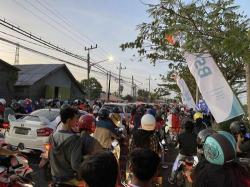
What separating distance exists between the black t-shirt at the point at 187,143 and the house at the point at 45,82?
3278 cm

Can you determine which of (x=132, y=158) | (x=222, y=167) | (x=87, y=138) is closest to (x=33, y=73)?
(x=87, y=138)

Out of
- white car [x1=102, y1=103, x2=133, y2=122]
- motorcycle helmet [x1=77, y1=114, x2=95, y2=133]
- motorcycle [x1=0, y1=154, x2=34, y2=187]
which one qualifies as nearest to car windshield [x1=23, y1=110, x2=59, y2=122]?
motorcycle [x1=0, y1=154, x2=34, y2=187]

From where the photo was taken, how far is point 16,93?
41.7m

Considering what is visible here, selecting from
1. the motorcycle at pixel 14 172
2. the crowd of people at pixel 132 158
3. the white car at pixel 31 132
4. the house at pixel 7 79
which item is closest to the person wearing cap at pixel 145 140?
the crowd of people at pixel 132 158

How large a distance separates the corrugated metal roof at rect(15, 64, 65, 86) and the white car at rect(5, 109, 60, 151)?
27759mm

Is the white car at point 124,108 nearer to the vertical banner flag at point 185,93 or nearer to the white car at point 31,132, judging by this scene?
the vertical banner flag at point 185,93

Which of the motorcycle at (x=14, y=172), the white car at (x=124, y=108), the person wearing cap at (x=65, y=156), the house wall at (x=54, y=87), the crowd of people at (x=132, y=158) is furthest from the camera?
the house wall at (x=54, y=87)

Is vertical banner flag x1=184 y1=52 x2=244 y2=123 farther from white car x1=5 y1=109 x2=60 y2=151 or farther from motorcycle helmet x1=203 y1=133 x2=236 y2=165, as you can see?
white car x1=5 y1=109 x2=60 y2=151

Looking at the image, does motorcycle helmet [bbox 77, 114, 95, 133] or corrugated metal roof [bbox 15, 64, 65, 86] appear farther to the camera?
corrugated metal roof [bbox 15, 64, 65, 86]

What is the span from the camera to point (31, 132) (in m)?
13.4

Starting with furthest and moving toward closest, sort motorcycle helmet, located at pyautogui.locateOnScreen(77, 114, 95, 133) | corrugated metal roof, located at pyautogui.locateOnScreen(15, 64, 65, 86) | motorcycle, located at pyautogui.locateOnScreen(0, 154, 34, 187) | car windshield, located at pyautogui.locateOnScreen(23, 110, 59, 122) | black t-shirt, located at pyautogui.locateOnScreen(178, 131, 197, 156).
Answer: corrugated metal roof, located at pyautogui.locateOnScreen(15, 64, 65, 86), car windshield, located at pyautogui.locateOnScreen(23, 110, 59, 122), black t-shirt, located at pyautogui.locateOnScreen(178, 131, 197, 156), motorcycle, located at pyautogui.locateOnScreen(0, 154, 34, 187), motorcycle helmet, located at pyautogui.locateOnScreen(77, 114, 95, 133)

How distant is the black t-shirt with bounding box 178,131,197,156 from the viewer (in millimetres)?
9586

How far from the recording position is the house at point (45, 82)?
136 feet

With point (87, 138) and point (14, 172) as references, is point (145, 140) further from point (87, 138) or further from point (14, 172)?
point (14, 172)
